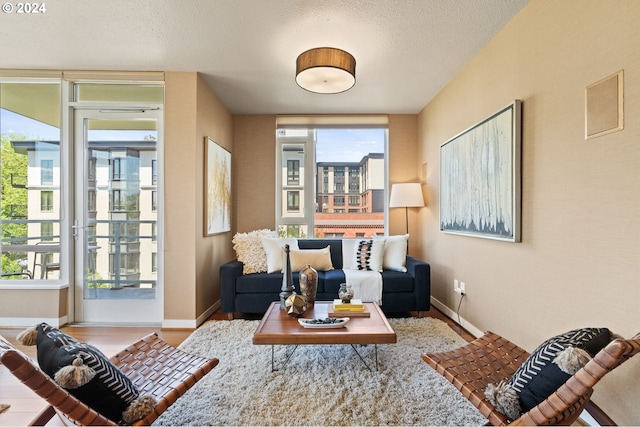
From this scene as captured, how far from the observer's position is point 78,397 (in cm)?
124

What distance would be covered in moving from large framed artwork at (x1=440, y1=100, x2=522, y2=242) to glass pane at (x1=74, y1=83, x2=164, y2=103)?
125 inches

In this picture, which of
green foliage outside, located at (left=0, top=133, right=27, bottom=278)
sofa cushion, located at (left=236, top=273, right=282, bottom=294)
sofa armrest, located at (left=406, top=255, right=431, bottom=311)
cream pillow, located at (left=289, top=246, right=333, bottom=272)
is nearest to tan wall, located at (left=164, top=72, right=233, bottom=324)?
sofa cushion, located at (left=236, top=273, right=282, bottom=294)

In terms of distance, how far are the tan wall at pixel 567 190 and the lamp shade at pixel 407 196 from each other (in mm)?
1402

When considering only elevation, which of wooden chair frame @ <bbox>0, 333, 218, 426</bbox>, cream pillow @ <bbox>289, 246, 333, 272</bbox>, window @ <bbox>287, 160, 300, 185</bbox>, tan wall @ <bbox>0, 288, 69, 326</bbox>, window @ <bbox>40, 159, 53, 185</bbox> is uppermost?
window @ <bbox>287, 160, 300, 185</bbox>

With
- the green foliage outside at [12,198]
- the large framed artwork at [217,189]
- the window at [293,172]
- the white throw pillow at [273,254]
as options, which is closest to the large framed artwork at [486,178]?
the white throw pillow at [273,254]

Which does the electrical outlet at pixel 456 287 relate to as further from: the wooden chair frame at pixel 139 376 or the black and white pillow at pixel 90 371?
the black and white pillow at pixel 90 371

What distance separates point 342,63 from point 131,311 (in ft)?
10.7

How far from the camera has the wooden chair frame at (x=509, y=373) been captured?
1.04m

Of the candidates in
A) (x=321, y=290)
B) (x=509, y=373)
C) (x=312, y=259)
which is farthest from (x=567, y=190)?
(x=312, y=259)

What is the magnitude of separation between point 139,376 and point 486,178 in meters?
2.83

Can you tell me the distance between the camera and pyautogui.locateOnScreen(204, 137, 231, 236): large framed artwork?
349cm

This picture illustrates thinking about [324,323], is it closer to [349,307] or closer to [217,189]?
[349,307]

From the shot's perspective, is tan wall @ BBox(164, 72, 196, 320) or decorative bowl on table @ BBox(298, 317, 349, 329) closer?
decorative bowl on table @ BBox(298, 317, 349, 329)

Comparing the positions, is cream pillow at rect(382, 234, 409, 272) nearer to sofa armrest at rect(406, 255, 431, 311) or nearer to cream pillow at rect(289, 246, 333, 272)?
sofa armrest at rect(406, 255, 431, 311)
